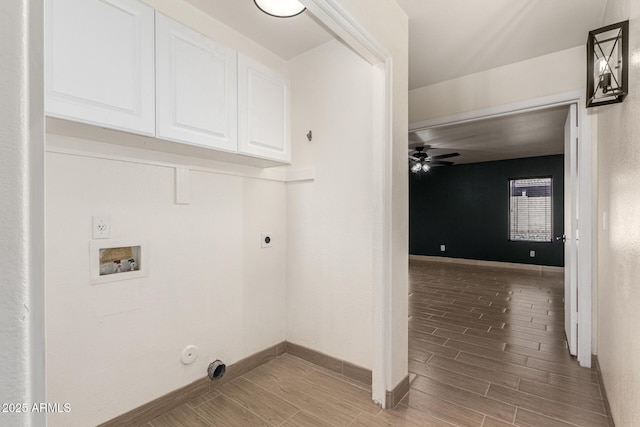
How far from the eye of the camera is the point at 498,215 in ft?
24.3

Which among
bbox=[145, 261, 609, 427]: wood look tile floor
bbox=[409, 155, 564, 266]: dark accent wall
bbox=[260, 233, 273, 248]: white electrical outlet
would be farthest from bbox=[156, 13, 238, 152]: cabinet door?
bbox=[409, 155, 564, 266]: dark accent wall

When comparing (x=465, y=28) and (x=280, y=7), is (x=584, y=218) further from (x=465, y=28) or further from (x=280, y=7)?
(x=280, y=7)

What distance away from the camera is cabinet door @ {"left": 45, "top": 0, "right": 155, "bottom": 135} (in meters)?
1.29

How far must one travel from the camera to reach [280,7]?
1850 millimetres

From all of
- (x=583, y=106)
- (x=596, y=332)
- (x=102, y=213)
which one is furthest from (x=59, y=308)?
(x=583, y=106)

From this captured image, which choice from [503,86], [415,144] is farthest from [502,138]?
[503,86]

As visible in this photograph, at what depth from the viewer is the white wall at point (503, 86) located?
2570mm

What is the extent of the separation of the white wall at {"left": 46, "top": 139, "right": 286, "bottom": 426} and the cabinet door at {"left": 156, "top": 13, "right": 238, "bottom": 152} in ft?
1.15

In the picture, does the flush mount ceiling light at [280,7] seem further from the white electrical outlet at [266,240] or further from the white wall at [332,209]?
the white electrical outlet at [266,240]

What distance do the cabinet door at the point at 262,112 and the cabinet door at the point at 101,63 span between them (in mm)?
584

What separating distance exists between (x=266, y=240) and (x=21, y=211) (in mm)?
2155

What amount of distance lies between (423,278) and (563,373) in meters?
3.72

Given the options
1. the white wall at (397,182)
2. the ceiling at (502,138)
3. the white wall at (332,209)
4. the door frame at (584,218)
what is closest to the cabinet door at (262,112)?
the white wall at (332,209)

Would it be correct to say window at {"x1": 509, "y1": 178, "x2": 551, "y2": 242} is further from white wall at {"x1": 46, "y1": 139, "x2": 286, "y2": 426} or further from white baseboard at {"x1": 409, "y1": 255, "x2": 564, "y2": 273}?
white wall at {"x1": 46, "y1": 139, "x2": 286, "y2": 426}
